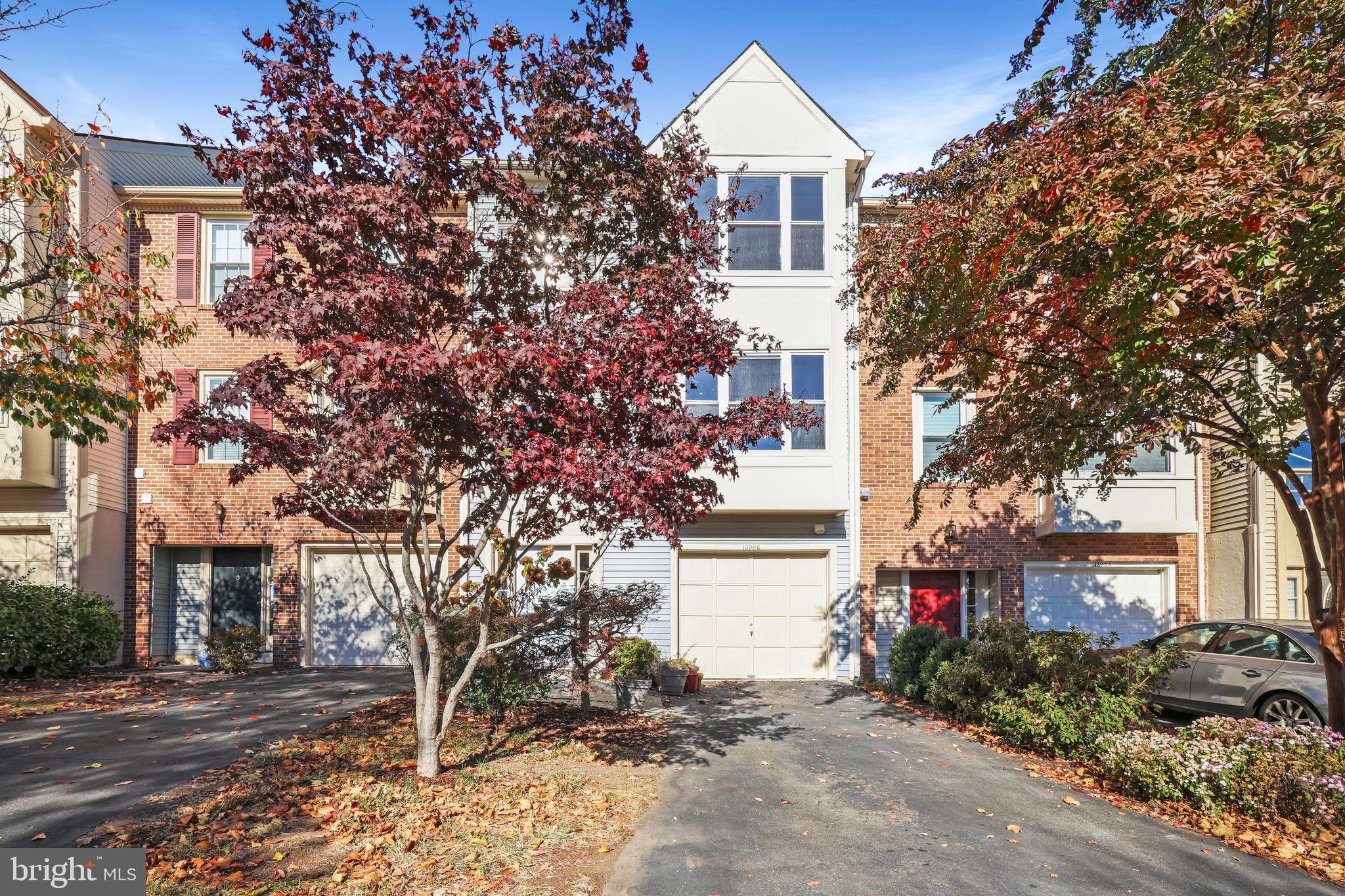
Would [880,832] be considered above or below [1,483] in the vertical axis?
below

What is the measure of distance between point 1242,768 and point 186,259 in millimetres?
17325

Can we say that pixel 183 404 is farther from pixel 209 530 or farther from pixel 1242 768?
pixel 1242 768

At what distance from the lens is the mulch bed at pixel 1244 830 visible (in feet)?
19.6

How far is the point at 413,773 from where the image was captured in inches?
281

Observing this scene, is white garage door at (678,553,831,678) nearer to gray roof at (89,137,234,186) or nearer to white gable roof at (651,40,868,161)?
white gable roof at (651,40,868,161)

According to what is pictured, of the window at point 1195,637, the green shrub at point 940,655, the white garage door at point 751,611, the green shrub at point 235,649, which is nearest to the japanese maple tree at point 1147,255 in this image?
the window at point 1195,637

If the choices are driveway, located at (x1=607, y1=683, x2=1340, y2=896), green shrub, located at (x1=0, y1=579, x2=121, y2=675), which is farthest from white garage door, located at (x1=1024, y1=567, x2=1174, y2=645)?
green shrub, located at (x1=0, y1=579, x2=121, y2=675)

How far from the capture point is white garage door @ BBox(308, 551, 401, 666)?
15.3m

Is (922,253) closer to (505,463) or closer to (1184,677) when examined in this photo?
(505,463)

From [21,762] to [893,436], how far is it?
12440mm

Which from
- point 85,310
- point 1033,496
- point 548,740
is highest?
point 85,310

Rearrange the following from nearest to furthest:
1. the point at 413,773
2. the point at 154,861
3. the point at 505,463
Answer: the point at 154,861 < the point at 505,463 < the point at 413,773

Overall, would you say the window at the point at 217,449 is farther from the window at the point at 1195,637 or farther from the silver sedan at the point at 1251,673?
the window at the point at 1195,637

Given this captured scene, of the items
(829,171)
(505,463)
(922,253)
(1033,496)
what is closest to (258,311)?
(505,463)
